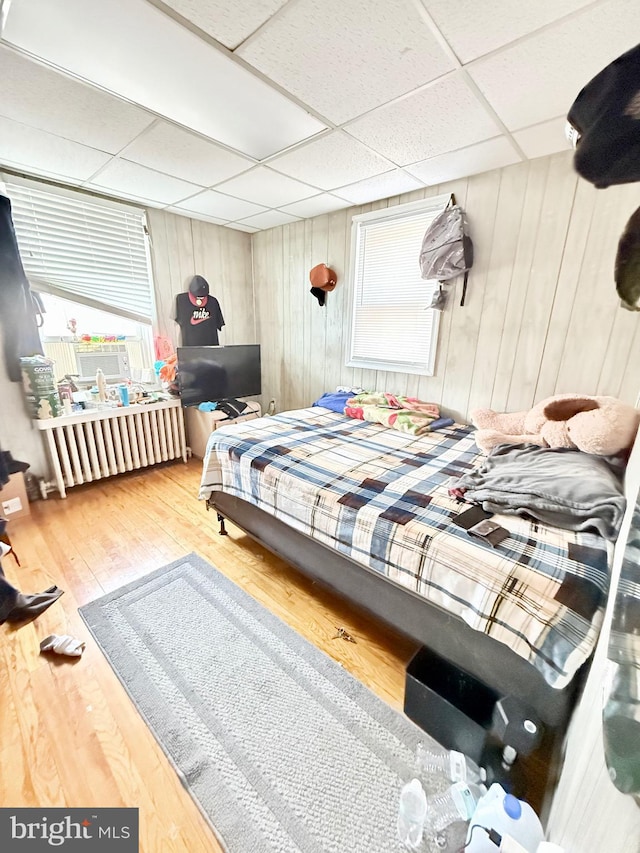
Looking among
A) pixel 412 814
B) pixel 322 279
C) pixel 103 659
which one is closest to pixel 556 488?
pixel 412 814

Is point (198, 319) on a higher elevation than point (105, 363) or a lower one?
higher

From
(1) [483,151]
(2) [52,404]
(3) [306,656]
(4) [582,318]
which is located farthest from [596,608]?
(2) [52,404]

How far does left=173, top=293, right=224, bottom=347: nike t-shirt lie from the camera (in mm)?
3287

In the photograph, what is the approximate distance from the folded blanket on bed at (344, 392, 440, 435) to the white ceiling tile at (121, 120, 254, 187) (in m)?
1.78

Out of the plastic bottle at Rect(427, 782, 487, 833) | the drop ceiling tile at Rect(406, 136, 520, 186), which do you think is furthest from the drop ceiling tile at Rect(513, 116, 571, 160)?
the plastic bottle at Rect(427, 782, 487, 833)

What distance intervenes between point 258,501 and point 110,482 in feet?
6.45

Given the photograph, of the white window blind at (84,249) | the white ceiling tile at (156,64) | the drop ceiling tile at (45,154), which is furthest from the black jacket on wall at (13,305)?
the white ceiling tile at (156,64)

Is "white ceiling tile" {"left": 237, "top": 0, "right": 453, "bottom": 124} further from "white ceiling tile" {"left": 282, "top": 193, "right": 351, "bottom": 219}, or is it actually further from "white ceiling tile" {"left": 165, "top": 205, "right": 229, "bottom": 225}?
"white ceiling tile" {"left": 165, "top": 205, "right": 229, "bottom": 225}

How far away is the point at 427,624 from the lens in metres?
1.21

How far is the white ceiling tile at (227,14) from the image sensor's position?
1.08m

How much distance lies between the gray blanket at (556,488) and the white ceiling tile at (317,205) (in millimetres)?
2391

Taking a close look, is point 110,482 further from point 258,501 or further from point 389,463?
point 389,463

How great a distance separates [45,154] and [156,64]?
1.24 metres
